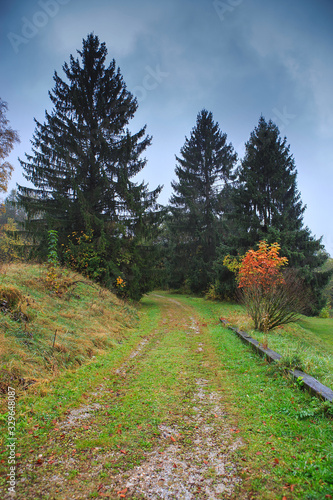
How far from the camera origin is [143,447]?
8.27 feet

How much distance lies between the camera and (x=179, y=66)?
2036 centimetres

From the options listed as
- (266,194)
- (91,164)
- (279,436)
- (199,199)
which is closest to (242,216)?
(266,194)

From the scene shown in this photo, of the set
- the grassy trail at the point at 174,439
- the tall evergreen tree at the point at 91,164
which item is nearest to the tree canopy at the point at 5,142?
the tall evergreen tree at the point at 91,164

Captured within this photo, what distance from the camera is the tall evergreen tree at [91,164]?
42.3 feet

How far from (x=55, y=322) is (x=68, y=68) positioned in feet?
53.3

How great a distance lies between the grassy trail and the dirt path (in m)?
0.01

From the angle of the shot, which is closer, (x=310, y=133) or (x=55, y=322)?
(x=55, y=322)

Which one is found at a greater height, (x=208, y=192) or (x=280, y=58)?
(x=280, y=58)

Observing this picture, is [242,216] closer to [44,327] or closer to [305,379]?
[305,379]

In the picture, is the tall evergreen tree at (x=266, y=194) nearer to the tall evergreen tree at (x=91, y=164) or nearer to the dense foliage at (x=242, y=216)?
the dense foliage at (x=242, y=216)

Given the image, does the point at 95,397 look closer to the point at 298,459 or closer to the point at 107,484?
the point at 107,484

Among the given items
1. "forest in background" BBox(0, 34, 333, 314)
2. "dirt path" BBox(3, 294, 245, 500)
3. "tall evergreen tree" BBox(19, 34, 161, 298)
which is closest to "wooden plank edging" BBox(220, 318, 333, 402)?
"dirt path" BBox(3, 294, 245, 500)

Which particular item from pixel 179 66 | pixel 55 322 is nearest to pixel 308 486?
pixel 55 322

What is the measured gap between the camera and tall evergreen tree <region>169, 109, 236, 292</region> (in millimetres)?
22938
